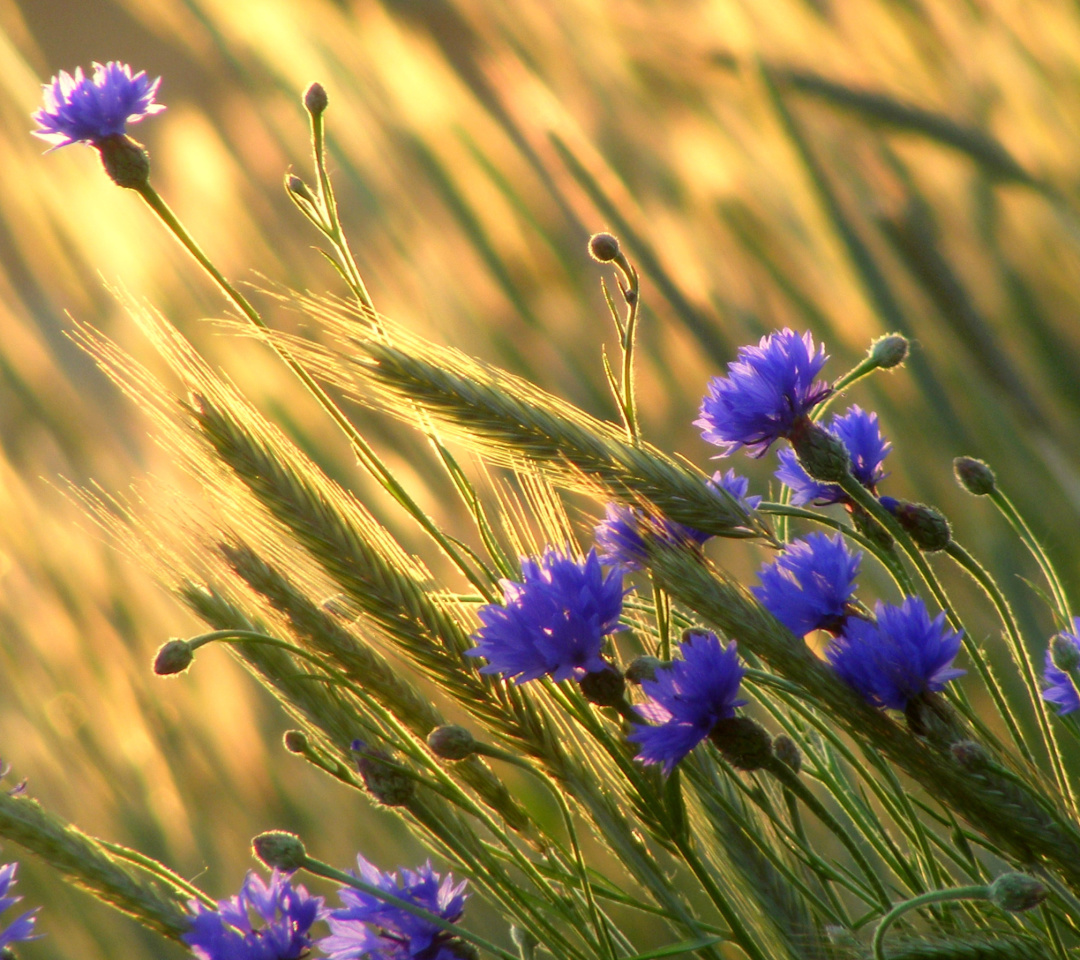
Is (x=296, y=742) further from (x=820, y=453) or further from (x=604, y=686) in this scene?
(x=820, y=453)

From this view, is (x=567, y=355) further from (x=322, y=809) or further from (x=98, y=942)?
(x=98, y=942)

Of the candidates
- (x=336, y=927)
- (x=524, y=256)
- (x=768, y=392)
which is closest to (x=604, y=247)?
(x=768, y=392)

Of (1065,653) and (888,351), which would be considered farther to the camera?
(888,351)

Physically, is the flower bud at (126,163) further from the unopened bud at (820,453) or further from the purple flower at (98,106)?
the unopened bud at (820,453)

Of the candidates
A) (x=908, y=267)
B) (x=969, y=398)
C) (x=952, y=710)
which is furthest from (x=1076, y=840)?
(x=969, y=398)

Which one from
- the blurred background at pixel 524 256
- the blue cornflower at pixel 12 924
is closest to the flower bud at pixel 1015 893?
the blue cornflower at pixel 12 924

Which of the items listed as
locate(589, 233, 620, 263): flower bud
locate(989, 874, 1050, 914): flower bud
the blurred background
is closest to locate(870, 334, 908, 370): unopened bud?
locate(589, 233, 620, 263): flower bud
